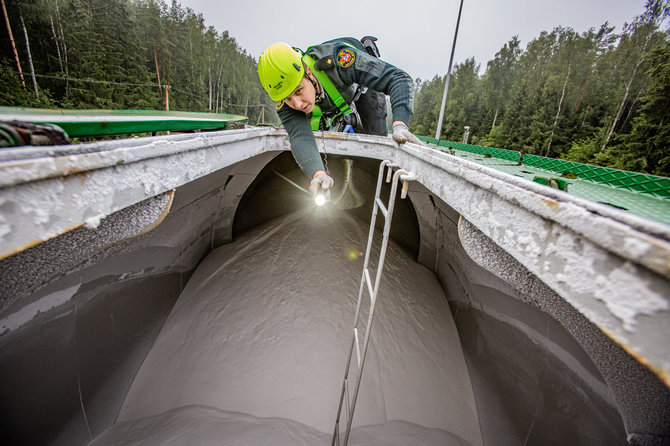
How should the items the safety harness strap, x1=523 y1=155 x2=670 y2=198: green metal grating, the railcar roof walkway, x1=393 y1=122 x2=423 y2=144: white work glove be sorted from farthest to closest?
x1=523 y1=155 x2=670 y2=198: green metal grating < the railcar roof walkway < the safety harness strap < x1=393 y1=122 x2=423 y2=144: white work glove

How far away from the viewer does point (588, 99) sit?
2062 cm

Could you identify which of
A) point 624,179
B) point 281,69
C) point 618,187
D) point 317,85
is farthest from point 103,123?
point 618,187

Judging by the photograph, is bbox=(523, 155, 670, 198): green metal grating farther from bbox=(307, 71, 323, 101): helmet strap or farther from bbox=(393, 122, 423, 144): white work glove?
bbox=(307, 71, 323, 101): helmet strap

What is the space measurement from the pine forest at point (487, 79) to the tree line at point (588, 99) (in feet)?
0.22

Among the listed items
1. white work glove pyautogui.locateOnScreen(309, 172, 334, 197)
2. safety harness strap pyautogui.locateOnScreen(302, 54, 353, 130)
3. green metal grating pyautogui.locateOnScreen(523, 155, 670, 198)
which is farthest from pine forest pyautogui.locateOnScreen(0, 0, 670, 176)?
white work glove pyautogui.locateOnScreen(309, 172, 334, 197)

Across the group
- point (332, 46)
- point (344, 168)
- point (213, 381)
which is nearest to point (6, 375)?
point (213, 381)

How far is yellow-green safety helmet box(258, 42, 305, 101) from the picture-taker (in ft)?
6.71

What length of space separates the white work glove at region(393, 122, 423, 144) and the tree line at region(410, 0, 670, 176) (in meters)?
15.4

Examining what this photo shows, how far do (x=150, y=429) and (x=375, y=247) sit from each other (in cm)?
288

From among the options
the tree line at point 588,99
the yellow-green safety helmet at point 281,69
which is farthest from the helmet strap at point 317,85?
the tree line at point 588,99

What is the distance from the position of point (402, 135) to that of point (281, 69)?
1146 millimetres

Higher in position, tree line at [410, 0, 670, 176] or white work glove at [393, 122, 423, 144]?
tree line at [410, 0, 670, 176]

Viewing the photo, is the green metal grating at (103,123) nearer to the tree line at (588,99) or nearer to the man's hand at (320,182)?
the man's hand at (320,182)

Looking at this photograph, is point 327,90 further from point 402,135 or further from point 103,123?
point 103,123
